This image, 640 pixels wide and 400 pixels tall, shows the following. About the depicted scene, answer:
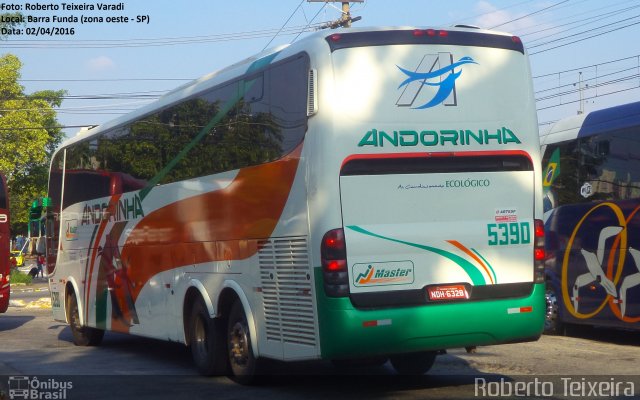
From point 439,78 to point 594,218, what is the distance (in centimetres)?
613

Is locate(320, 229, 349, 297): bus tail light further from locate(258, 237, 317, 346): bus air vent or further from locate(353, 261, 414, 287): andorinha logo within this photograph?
locate(258, 237, 317, 346): bus air vent

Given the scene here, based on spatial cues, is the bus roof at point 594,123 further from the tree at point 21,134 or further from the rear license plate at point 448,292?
the tree at point 21,134

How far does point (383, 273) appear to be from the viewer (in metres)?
9.17

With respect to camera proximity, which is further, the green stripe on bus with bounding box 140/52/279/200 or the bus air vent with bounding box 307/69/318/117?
the green stripe on bus with bounding box 140/52/279/200

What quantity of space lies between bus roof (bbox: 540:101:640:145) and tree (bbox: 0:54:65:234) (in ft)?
123

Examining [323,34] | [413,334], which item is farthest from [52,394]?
[323,34]

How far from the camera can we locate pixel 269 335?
1012 cm

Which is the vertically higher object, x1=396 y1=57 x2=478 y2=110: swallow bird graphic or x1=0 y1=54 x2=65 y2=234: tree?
x1=0 y1=54 x2=65 y2=234: tree

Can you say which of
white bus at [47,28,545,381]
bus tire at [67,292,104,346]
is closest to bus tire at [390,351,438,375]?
white bus at [47,28,545,381]

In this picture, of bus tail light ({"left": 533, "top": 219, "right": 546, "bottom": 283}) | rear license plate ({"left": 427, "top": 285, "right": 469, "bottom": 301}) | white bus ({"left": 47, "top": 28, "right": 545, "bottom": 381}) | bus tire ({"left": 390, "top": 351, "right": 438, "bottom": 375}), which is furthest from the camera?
bus tire ({"left": 390, "top": 351, "right": 438, "bottom": 375})

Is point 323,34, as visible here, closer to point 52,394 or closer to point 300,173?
point 300,173

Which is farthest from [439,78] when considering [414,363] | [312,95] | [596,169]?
[596,169]

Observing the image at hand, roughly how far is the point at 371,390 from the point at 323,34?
3.84m

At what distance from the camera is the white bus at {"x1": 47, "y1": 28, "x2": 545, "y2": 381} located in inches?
360
